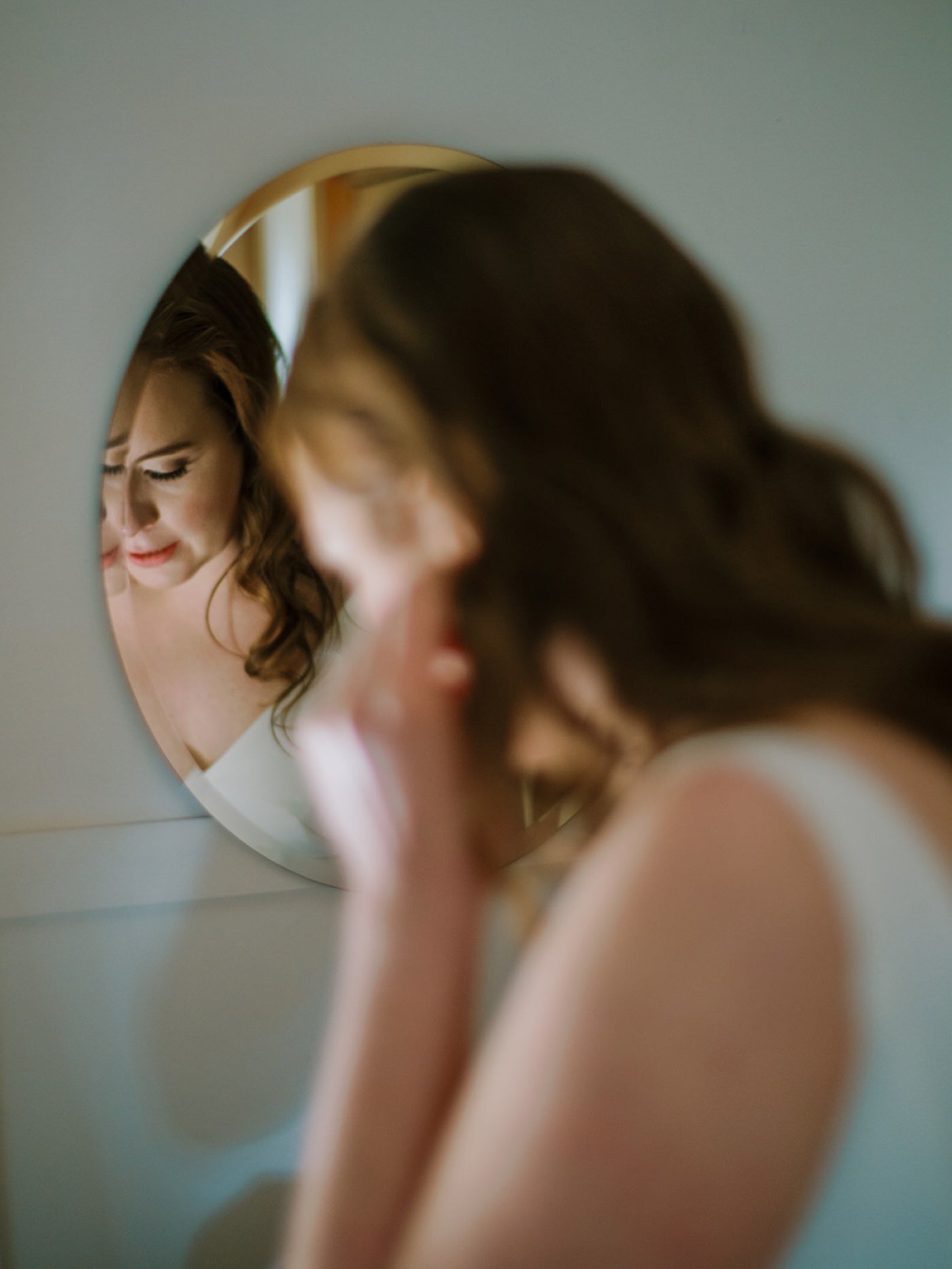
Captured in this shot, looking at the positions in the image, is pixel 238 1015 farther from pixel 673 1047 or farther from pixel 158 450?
pixel 673 1047

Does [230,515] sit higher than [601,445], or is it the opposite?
[601,445]

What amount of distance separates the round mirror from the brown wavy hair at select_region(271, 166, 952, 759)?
0.55 m

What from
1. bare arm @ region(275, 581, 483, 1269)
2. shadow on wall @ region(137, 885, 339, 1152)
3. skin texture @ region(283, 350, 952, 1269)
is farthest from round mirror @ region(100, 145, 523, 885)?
skin texture @ region(283, 350, 952, 1269)

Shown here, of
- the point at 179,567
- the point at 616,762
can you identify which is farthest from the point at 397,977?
the point at 179,567

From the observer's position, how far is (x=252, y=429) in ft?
3.34

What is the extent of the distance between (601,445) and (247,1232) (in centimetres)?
112

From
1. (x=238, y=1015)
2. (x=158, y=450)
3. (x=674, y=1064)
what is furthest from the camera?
(x=238, y=1015)

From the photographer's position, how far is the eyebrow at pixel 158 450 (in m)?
1.00

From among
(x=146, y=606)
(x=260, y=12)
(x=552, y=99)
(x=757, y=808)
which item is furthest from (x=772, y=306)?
(x=757, y=808)

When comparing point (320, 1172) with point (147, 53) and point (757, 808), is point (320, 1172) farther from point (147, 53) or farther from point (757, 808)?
point (147, 53)

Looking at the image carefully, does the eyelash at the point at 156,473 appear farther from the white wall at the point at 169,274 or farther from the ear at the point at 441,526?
the ear at the point at 441,526

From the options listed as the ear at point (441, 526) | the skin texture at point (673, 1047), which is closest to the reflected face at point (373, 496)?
the ear at point (441, 526)

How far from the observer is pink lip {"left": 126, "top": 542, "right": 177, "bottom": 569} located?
3.31 ft

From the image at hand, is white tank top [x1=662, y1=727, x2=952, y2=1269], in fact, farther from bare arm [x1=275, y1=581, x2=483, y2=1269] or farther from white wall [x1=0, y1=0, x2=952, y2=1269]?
white wall [x1=0, y1=0, x2=952, y2=1269]
